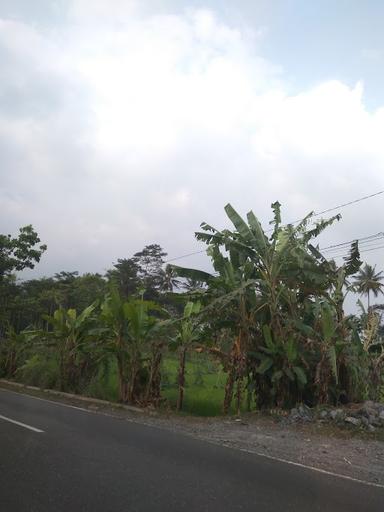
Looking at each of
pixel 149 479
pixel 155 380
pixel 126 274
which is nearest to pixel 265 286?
pixel 155 380

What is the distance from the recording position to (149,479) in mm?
5656

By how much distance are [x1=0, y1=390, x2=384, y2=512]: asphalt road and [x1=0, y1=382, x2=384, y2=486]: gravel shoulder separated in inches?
23.1

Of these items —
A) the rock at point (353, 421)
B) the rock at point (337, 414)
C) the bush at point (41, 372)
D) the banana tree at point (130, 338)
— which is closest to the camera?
the rock at point (353, 421)

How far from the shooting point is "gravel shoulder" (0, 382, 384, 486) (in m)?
7.18

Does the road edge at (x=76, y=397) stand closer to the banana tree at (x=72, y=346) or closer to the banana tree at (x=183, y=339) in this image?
the banana tree at (x=72, y=346)

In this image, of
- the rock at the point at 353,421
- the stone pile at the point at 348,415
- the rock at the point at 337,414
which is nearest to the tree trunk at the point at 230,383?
the stone pile at the point at 348,415

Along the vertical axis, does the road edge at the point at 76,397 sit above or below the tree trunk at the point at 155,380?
below

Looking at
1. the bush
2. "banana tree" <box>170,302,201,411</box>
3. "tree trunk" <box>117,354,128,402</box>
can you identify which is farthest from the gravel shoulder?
the bush

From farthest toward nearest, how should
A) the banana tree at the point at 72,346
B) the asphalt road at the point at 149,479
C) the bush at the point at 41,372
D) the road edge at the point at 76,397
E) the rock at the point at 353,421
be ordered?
the bush at the point at 41,372 → the banana tree at the point at 72,346 → the road edge at the point at 76,397 → the rock at the point at 353,421 → the asphalt road at the point at 149,479

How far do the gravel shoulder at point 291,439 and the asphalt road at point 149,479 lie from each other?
59 centimetres

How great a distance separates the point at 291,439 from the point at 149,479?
411cm

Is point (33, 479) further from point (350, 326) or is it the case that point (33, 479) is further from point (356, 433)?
point (350, 326)

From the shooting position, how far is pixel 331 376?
11.1 m

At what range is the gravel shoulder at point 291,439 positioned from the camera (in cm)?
718
